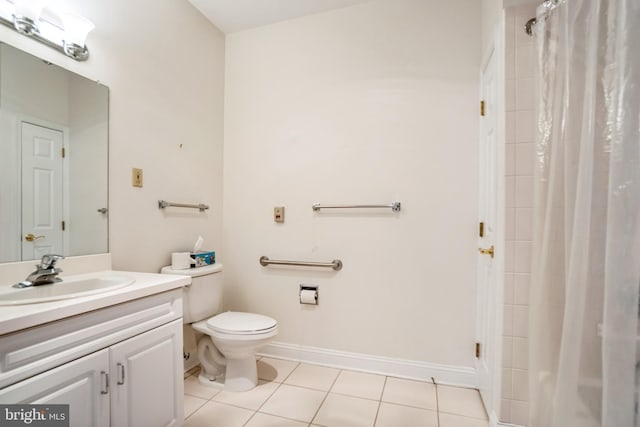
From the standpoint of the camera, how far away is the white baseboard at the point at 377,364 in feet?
5.90

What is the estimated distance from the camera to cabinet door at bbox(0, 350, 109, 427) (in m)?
0.78

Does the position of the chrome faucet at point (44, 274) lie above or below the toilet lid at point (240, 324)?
above

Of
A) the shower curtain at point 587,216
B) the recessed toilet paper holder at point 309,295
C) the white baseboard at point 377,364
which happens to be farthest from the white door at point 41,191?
the shower curtain at point 587,216

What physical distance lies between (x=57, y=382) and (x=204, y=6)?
2.29 metres

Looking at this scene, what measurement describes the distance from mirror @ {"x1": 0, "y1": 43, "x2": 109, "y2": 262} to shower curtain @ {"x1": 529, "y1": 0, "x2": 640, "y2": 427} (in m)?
1.93

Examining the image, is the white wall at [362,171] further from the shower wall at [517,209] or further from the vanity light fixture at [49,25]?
the vanity light fixture at [49,25]

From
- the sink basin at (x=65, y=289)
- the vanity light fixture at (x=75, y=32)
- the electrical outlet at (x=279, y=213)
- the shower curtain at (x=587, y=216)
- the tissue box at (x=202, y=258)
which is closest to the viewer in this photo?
the shower curtain at (x=587, y=216)

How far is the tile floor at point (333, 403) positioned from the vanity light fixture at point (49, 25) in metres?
1.88

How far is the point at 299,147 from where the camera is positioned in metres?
2.13

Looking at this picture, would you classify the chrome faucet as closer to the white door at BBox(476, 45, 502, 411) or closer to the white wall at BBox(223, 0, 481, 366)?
the white wall at BBox(223, 0, 481, 366)

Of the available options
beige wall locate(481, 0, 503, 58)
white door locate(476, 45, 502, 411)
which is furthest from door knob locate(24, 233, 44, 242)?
beige wall locate(481, 0, 503, 58)

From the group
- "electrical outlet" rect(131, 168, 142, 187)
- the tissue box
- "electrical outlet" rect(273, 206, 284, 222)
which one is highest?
"electrical outlet" rect(131, 168, 142, 187)

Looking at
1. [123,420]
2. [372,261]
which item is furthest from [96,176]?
[372,261]

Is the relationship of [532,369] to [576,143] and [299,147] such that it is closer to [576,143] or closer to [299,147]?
[576,143]
